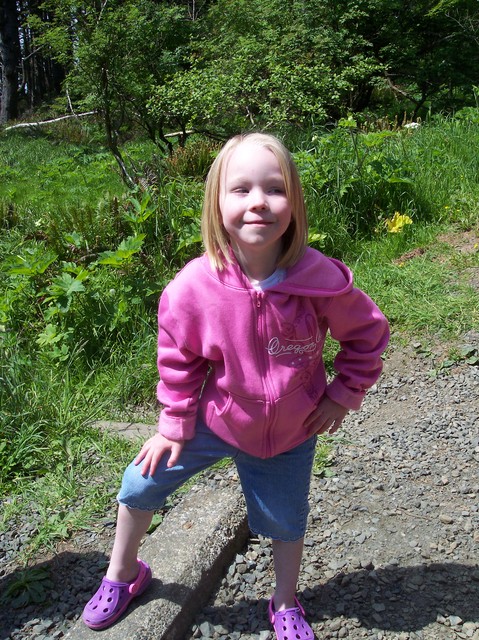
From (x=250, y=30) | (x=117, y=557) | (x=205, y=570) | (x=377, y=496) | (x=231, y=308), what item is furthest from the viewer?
(x=250, y=30)

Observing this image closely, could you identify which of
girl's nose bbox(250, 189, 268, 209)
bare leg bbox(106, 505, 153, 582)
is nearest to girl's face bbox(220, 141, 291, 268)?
girl's nose bbox(250, 189, 268, 209)

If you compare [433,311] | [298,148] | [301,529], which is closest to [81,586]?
[301,529]

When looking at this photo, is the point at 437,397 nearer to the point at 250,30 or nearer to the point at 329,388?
the point at 329,388

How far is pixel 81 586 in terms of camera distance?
83.0 inches

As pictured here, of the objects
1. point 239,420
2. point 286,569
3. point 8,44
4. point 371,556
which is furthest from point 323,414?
point 8,44

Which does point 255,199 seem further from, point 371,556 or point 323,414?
point 371,556

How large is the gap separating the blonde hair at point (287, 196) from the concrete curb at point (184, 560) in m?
1.03

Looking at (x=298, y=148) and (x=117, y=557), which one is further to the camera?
(x=298, y=148)

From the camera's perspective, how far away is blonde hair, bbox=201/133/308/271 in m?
1.57

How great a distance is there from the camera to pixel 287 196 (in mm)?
1562

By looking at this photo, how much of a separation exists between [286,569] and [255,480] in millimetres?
317

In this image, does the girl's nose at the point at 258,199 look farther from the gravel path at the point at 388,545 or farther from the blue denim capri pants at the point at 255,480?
the gravel path at the point at 388,545

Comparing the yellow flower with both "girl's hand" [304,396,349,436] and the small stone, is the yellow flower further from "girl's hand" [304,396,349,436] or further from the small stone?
"girl's hand" [304,396,349,436]

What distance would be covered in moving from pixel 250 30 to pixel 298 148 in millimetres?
4318
